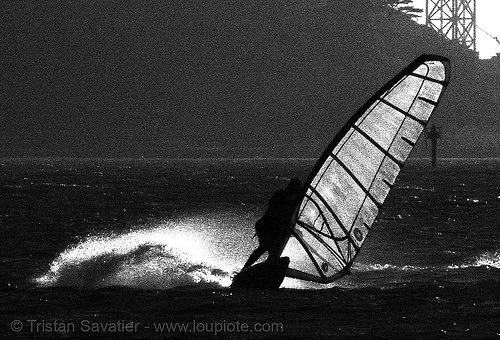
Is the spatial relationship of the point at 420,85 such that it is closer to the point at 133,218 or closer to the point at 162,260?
the point at 162,260

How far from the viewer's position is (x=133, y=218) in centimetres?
4500

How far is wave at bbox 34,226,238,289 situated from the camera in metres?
22.5

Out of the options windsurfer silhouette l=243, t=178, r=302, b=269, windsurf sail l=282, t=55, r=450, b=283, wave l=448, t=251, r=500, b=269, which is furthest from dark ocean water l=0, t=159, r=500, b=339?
windsurfer silhouette l=243, t=178, r=302, b=269

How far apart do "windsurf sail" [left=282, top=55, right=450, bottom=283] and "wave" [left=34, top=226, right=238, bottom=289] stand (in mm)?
2270

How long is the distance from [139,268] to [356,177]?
17.2 ft

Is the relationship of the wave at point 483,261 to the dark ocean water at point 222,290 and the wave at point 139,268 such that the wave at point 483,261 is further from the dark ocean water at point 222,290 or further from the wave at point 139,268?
the wave at point 139,268

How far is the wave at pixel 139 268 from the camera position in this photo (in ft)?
73.8

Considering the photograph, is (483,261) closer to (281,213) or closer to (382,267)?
(382,267)

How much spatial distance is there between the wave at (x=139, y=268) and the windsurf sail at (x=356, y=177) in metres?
2.27

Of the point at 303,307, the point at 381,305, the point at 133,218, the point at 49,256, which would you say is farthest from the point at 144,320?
the point at 133,218

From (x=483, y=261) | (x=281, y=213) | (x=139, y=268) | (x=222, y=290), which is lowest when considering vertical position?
(x=483, y=261)

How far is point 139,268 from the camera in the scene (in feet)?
76.9

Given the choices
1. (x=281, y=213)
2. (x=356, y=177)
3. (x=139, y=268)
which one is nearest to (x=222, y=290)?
(x=281, y=213)

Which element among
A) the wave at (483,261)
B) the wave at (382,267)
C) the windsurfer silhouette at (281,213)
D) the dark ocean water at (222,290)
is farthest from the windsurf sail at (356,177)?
the wave at (483,261)
